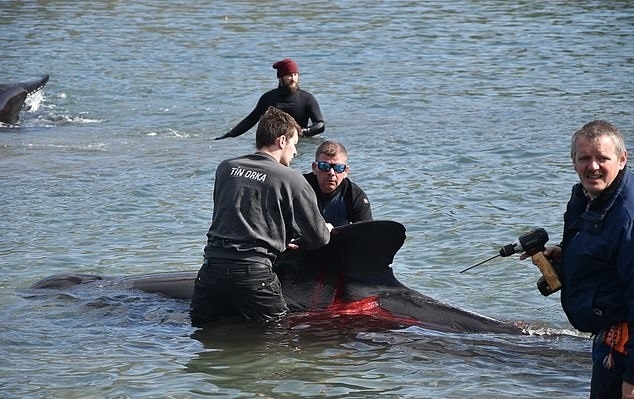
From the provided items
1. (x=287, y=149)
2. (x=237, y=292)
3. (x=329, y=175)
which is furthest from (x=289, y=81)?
(x=237, y=292)

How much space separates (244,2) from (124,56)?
36.8 ft

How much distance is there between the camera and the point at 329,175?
30.8ft

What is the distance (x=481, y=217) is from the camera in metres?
14.1

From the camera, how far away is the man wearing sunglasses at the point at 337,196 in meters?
9.39

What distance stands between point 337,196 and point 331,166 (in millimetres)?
334

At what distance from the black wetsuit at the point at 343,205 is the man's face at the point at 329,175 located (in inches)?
2.9

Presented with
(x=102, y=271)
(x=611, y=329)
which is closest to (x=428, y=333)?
(x=611, y=329)

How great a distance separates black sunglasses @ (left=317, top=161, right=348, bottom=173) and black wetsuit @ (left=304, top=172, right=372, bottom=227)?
230 millimetres

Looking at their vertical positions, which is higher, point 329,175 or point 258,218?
point 329,175

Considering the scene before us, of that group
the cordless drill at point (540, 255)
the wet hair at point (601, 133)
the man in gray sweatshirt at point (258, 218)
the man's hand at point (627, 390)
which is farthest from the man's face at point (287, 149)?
the man's hand at point (627, 390)

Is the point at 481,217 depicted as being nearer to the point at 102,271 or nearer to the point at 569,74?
the point at 102,271

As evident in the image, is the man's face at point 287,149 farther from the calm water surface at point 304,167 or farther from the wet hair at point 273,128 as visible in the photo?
→ the calm water surface at point 304,167

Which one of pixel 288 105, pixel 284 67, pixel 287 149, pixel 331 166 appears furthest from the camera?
pixel 288 105

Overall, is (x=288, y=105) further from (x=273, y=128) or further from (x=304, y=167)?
(x=273, y=128)
